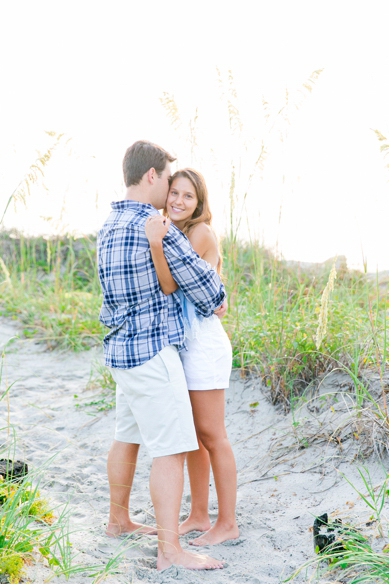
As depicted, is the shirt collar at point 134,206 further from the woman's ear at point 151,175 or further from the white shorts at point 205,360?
the white shorts at point 205,360

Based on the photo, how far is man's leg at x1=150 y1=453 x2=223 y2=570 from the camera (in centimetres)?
249

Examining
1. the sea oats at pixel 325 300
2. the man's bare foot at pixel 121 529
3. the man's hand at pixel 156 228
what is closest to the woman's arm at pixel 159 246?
the man's hand at pixel 156 228

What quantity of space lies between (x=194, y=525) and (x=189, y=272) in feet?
4.72

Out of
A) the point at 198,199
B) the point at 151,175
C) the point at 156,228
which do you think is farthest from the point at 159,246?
the point at 198,199

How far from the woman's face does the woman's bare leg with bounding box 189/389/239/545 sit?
2.93 feet

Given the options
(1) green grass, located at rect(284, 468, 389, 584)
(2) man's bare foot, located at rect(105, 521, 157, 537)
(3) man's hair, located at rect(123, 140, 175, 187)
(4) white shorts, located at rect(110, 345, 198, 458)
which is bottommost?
(2) man's bare foot, located at rect(105, 521, 157, 537)

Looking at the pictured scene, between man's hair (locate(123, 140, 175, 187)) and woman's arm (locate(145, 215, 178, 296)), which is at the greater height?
man's hair (locate(123, 140, 175, 187))

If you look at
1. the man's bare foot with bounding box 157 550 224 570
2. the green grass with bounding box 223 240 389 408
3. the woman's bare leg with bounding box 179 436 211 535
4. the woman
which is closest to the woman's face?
the woman

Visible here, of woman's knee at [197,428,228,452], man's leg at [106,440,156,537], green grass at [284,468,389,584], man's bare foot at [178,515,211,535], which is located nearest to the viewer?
green grass at [284,468,389,584]

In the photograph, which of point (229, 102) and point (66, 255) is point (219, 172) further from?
point (66, 255)

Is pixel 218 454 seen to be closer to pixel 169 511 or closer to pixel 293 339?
pixel 169 511

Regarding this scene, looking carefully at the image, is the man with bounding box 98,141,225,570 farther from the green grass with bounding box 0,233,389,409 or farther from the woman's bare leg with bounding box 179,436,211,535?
the green grass with bounding box 0,233,389,409

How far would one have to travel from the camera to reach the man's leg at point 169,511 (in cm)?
249

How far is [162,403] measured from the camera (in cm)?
251
